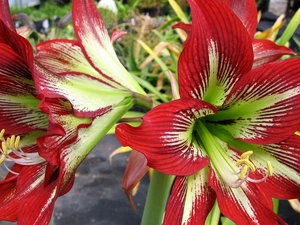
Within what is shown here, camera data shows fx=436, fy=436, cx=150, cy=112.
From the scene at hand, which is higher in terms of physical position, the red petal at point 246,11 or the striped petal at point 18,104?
the red petal at point 246,11

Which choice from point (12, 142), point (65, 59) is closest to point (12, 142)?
point (12, 142)

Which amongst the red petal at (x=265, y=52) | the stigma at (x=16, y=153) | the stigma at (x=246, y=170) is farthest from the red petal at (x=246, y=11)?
the stigma at (x=16, y=153)

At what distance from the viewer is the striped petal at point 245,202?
40 cm

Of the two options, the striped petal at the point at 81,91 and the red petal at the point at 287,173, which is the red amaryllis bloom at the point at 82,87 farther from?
the red petal at the point at 287,173

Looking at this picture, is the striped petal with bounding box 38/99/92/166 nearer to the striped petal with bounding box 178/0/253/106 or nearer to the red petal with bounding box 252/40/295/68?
the striped petal with bounding box 178/0/253/106

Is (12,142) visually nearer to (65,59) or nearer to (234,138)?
(65,59)

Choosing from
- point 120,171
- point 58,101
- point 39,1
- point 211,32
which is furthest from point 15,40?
point 39,1

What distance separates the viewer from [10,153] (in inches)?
17.1

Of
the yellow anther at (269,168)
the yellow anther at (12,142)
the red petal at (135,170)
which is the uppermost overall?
the yellow anther at (269,168)

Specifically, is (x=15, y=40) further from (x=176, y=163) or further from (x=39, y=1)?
(x=39, y=1)

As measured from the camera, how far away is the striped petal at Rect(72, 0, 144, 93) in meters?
0.43

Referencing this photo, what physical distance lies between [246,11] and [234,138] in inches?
5.4

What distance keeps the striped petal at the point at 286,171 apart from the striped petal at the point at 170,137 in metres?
0.07

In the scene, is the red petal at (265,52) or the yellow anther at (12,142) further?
the red petal at (265,52)
